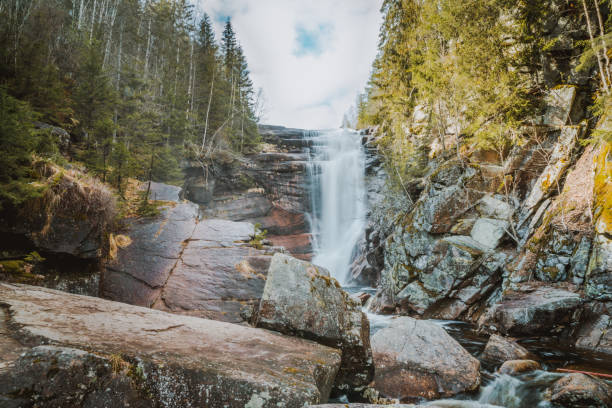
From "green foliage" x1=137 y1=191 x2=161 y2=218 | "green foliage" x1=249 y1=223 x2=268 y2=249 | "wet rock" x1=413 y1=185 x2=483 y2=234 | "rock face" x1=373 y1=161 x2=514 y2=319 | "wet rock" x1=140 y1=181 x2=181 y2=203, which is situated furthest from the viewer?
"wet rock" x1=413 y1=185 x2=483 y2=234

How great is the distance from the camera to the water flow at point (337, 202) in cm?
2311

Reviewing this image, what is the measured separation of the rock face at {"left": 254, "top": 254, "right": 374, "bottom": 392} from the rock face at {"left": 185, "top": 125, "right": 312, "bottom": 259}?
64.2ft

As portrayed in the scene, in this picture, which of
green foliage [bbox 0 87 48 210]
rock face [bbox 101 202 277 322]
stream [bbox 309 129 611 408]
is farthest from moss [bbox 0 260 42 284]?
stream [bbox 309 129 611 408]

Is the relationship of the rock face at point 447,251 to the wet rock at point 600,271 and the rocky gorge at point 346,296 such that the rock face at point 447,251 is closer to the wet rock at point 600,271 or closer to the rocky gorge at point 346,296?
the rocky gorge at point 346,296

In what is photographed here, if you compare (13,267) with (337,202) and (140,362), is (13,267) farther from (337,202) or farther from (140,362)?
(337,202)

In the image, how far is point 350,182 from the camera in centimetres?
2514

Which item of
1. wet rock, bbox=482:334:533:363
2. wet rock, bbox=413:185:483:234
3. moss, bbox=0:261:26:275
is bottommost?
wet rock, bbox=482:334:533:363

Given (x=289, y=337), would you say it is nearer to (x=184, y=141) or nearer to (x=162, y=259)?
(x=162, y=259)

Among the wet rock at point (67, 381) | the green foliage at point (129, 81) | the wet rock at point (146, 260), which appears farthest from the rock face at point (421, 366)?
the green foliage at point (129, 81)

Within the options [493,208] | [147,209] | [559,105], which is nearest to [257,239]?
[147,209]

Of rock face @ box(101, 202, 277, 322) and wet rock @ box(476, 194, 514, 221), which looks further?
wet rock @ box(476, 194, 514, 221)

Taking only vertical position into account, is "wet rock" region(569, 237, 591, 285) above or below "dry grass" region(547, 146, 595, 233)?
below

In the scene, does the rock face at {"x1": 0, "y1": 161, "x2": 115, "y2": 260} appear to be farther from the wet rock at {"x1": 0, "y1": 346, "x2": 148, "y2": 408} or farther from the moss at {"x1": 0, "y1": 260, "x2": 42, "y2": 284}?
the wet rock at {"x1": 0, "y1": 346, "x2": 148, "y2": 408}

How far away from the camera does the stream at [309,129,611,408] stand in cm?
545
